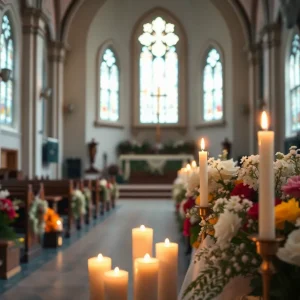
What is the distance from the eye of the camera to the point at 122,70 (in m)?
19.8

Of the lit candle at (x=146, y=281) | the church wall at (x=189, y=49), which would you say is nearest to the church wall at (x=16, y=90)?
the church wall at (x=189, y=49)

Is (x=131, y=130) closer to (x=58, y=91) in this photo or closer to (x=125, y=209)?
(x=58, y=91)

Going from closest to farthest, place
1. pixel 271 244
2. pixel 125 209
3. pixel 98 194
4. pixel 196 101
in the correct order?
pixel 271 244
pixel 98 194
pixel 125 209
pixel 196 101

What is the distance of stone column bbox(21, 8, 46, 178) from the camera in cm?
1313

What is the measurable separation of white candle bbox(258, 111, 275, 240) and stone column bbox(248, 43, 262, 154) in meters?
15.6

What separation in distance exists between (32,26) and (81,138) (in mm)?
5476

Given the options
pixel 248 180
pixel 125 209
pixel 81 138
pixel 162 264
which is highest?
pixel 81 138

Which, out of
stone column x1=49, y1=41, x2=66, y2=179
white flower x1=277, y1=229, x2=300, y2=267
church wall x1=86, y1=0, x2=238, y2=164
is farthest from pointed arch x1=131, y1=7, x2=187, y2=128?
white flower x1=277, y1=229, x2=300, y2=267

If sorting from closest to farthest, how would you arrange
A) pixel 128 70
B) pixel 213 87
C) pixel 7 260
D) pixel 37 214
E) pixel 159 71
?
pixel 7 260 < pixel 37 214 < pixel 213 87 < pixel 128 70 < pixel 159 71

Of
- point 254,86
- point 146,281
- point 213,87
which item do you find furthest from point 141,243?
point 213,87

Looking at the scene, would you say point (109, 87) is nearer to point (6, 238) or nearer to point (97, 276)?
point (6, 238)

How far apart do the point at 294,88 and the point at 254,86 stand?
3068mm

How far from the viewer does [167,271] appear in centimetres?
177

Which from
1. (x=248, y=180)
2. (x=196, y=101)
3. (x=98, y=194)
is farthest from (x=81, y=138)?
(x=248, y=180)
